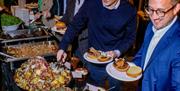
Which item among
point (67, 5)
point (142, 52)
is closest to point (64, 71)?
point (142, 52)

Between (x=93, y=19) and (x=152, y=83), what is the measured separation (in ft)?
3.31

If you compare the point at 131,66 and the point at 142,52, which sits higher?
the point at 142,52

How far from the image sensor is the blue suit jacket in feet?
4.95

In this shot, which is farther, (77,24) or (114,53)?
(77,24)

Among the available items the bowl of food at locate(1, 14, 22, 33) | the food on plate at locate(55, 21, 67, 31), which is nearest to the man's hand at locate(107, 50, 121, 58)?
the food on plate at locate(55, 21, 67, 31)

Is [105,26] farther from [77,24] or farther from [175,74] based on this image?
[175,74]

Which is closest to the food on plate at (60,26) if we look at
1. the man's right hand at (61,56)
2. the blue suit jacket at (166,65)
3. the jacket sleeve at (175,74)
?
the man's right hand at (61,56)

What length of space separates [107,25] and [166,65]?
0.98 m

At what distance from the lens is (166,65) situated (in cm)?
157

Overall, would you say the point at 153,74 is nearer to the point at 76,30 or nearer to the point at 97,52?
the point at 97,52

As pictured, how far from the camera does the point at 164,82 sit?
5.27ft

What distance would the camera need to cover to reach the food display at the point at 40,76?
1.88 metres

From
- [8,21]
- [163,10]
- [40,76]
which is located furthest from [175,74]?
[8,21]

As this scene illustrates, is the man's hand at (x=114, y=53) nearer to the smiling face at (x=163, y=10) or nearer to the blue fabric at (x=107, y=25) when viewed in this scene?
the blue fabric at (x=107, y=25)
